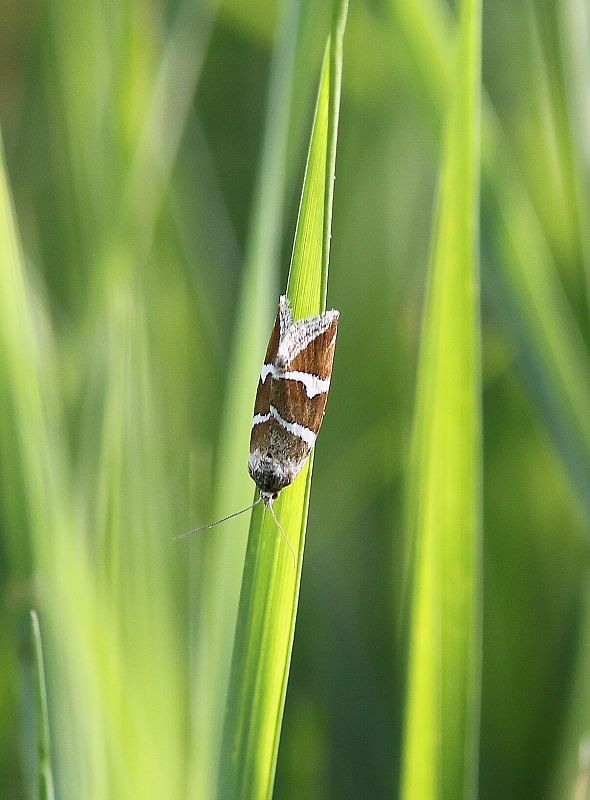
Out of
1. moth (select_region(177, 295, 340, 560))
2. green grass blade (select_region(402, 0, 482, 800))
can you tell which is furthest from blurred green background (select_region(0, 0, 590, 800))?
green grass blade (select_region(402, 0, 482, 800))

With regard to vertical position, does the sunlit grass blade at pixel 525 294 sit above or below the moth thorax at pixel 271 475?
above

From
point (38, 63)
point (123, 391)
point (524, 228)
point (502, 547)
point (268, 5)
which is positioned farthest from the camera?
point (268, 5)

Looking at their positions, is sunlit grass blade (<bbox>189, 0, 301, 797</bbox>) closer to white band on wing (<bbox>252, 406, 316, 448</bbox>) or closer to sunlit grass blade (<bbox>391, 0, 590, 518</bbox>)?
white band on wing (<bbox>252, 406, 316, 448</bbox>)

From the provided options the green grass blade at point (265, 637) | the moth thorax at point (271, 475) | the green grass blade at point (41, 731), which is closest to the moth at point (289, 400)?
the moth thorax at point (271, 475)

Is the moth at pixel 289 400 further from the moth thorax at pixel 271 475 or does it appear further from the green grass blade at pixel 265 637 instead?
the green grass blade at pixel 265 637

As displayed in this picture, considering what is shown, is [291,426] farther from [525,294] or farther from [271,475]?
[525,294]

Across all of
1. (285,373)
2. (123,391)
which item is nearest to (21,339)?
(123,391)

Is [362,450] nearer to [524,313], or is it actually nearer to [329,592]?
[329,592]

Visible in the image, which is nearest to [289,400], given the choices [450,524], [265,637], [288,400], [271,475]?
[288,400]
